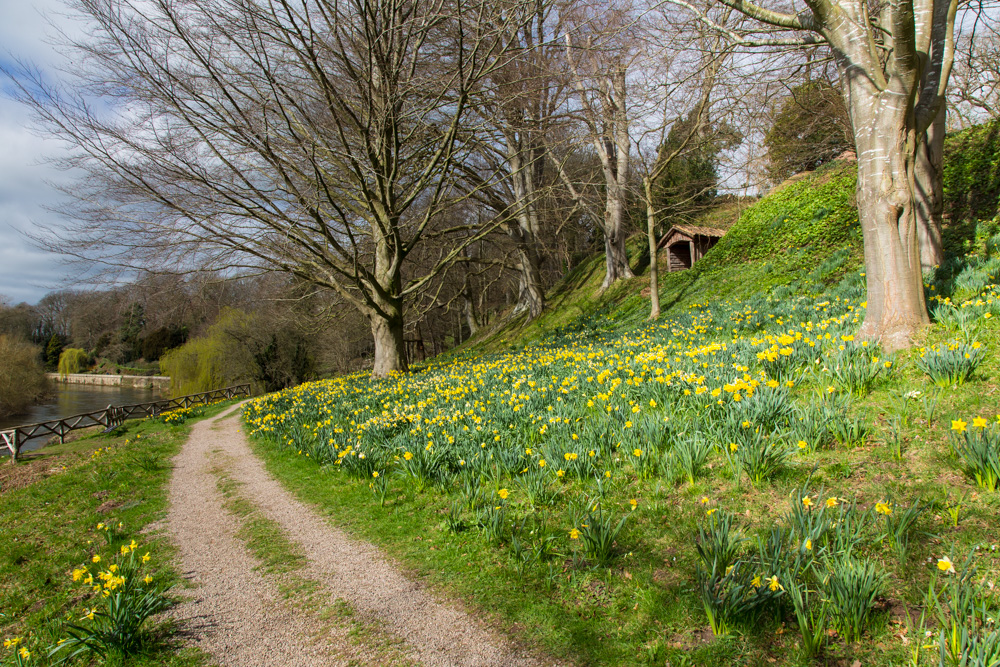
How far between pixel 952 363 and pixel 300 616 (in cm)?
493

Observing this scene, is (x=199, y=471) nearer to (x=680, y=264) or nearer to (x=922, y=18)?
(x=922, y=18)

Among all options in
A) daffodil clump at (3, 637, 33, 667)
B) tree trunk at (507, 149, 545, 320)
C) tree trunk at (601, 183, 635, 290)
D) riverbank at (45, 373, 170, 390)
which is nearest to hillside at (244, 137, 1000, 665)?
daffodil clump at (3, 637, 33, 667)

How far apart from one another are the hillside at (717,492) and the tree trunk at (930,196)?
0.63 meters

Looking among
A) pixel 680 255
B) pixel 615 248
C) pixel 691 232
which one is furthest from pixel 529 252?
pixel 691 232

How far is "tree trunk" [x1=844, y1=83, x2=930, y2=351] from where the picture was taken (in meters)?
4.85

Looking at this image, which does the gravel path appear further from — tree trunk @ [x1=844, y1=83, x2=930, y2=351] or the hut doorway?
the hut doorway

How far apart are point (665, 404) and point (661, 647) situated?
2.49 m

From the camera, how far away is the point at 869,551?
8.44 ft

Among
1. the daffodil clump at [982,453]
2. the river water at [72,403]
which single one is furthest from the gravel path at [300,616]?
the river water at [72,403]

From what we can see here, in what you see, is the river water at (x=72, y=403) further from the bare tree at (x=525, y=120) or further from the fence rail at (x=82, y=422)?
the bare tree at (x=525, y=120)

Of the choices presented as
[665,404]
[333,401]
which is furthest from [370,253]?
[665,404]

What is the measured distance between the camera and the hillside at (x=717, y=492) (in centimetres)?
234

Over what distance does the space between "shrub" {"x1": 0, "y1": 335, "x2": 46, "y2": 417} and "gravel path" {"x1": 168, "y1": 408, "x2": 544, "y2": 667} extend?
32101 millimetres

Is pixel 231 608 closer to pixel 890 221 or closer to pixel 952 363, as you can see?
pixel 952 363
